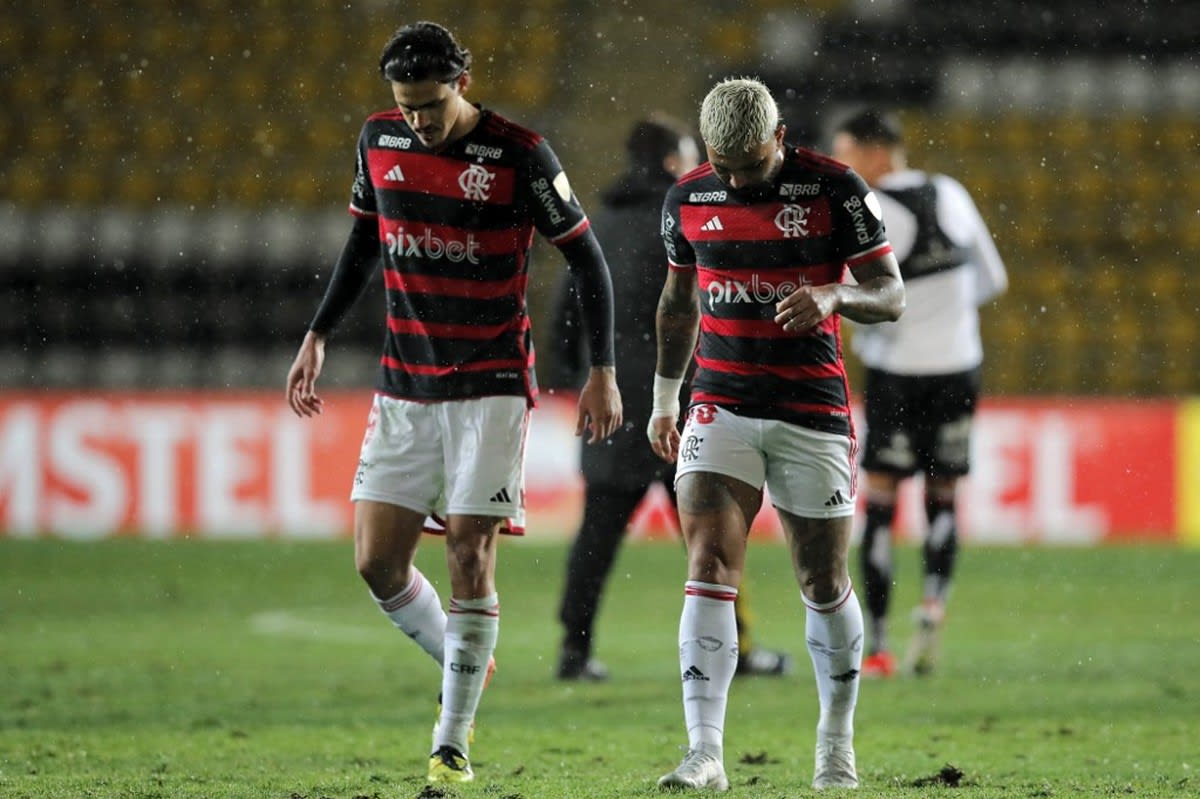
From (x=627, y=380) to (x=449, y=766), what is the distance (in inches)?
103

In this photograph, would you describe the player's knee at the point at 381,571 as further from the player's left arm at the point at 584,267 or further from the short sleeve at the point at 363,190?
the short sleeve at the point at 363,190

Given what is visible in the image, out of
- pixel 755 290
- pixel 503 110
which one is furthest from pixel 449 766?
pixel 503 110

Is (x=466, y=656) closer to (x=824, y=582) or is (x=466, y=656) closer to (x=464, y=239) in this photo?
(x=824, y=582)

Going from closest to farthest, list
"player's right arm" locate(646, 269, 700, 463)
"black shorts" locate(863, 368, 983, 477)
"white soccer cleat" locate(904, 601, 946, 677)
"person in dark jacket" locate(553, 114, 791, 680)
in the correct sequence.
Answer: "player's right arm" locate(646, 269, 700, 463)
"person in dark jacket" locate(553, 114, 791, 680)
"white soccer cleat" locate(904, 601, 946, 677)
"black shorts" locate(863, 368, 983, 477)

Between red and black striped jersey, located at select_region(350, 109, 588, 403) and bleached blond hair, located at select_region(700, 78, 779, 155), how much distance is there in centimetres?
68

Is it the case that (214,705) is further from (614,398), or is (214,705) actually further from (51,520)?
(51,520)

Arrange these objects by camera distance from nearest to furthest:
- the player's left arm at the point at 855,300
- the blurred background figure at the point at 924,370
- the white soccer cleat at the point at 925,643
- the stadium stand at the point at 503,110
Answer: the player's left arm at the point at 855,300 → the white soccer cleat at the point at 925,643 → the blurred background figure at the point at 924,370 → the stadium stand at the point at 503,110

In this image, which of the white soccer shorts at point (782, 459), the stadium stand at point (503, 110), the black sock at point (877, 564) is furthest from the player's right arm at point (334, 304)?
the stadium stand at point (503, 110)

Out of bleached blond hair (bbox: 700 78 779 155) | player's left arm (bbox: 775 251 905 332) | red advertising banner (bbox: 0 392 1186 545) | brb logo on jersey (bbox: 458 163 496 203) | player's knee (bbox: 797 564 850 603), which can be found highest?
bleached blond hair (bbox: 700 78 779 155)

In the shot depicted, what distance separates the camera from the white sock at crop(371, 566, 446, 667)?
18.0ft

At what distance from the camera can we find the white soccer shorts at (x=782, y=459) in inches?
191

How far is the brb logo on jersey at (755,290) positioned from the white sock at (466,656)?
42.9 inches

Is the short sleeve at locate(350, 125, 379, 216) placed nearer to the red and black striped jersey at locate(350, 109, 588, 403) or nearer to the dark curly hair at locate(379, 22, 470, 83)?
the red and black striped jersey at locate(350, 109, 588, 403)

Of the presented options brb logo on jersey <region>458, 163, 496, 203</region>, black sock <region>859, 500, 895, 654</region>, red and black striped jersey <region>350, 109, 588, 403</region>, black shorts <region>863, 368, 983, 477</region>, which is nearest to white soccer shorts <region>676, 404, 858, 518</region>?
red and black striped jersey <region>350, 109, 588, 403</region>
